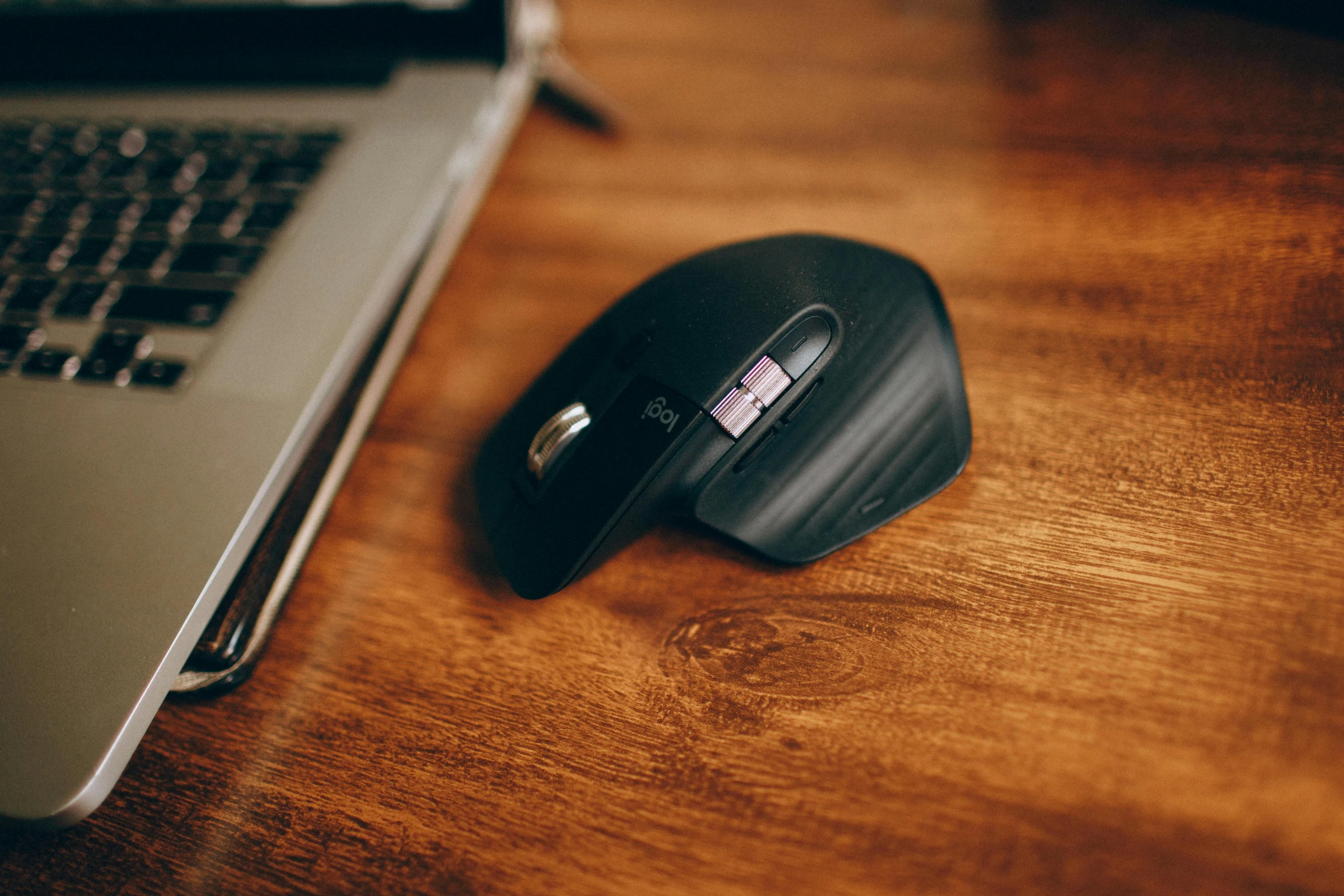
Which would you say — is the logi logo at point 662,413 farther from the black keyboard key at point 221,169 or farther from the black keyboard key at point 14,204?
the black keyboard key at point 14,204

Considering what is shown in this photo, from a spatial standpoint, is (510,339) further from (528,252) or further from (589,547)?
(589,547)

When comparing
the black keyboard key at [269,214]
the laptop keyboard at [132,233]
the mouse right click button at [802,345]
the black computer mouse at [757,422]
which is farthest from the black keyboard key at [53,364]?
the mouse right click button at [802,345]

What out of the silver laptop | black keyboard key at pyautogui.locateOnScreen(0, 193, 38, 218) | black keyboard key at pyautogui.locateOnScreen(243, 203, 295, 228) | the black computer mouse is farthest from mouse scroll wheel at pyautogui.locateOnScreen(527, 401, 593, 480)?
black keyboard key at pyautogui.locateOnScreen(0, 193, 38, 218)

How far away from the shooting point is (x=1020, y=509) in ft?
0.98

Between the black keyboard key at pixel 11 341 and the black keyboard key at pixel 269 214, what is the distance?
0.39 feet

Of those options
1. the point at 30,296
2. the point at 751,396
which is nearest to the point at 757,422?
the point at 751,396

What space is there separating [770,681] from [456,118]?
1.20 feet

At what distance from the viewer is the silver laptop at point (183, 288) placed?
0.28 meters

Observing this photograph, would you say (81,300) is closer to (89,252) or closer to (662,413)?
(89,252)

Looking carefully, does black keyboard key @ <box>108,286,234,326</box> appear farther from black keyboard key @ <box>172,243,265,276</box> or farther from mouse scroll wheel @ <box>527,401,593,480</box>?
mouse scroll wheel @ <box>527,401,593,480</box>

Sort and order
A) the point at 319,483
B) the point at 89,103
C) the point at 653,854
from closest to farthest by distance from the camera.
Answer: the point at 653,854 → the point at 319,483 → the point at 89,103

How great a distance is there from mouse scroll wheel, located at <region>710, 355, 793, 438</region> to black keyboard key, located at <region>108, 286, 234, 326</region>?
10.7 inches

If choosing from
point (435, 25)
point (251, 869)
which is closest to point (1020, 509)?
point (251, 869)

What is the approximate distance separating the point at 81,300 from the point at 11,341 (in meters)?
0.04
